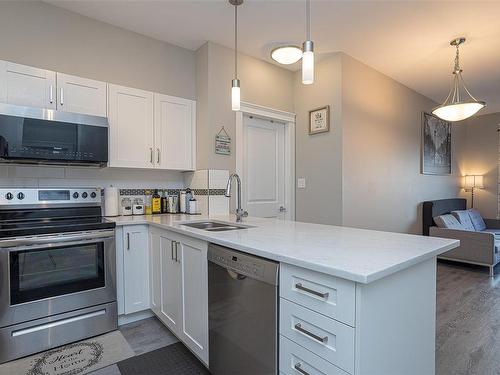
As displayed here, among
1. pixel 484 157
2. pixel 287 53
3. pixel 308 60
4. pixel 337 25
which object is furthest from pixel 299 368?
pixel 484 157

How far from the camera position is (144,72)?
115 inches

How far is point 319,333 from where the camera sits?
1053mm

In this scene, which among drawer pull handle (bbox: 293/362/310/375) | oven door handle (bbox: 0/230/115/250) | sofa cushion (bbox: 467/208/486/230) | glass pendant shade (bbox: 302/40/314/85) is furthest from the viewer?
sofa cushion (bbox: 467/208/486/230)

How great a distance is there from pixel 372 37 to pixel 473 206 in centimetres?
532

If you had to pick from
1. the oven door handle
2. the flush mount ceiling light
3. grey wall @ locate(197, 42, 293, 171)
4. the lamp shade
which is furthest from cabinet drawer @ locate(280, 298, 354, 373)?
the lamp shade

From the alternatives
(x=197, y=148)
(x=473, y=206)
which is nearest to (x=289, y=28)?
(x=197, y=148)

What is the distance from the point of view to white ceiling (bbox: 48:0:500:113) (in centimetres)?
244

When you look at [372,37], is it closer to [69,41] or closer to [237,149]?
[237,149]

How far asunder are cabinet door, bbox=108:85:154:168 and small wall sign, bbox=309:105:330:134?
1.90m

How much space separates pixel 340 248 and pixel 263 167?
93.4 inches

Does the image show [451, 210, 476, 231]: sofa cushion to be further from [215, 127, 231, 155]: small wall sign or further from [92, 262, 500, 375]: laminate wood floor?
[215, 127, 231, 155]: small wall sign

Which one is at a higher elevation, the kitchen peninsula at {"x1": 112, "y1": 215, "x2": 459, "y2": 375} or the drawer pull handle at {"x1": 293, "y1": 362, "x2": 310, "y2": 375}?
the kitchen peninsula at {"x1": 112, "y1": 215, "x2": 459, "y2": 375}

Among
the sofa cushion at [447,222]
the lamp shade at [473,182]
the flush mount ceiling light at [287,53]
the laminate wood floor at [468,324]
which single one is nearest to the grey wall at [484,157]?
the lamp shade at [473,182]

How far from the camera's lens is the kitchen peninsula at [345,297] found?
3.18 feet
